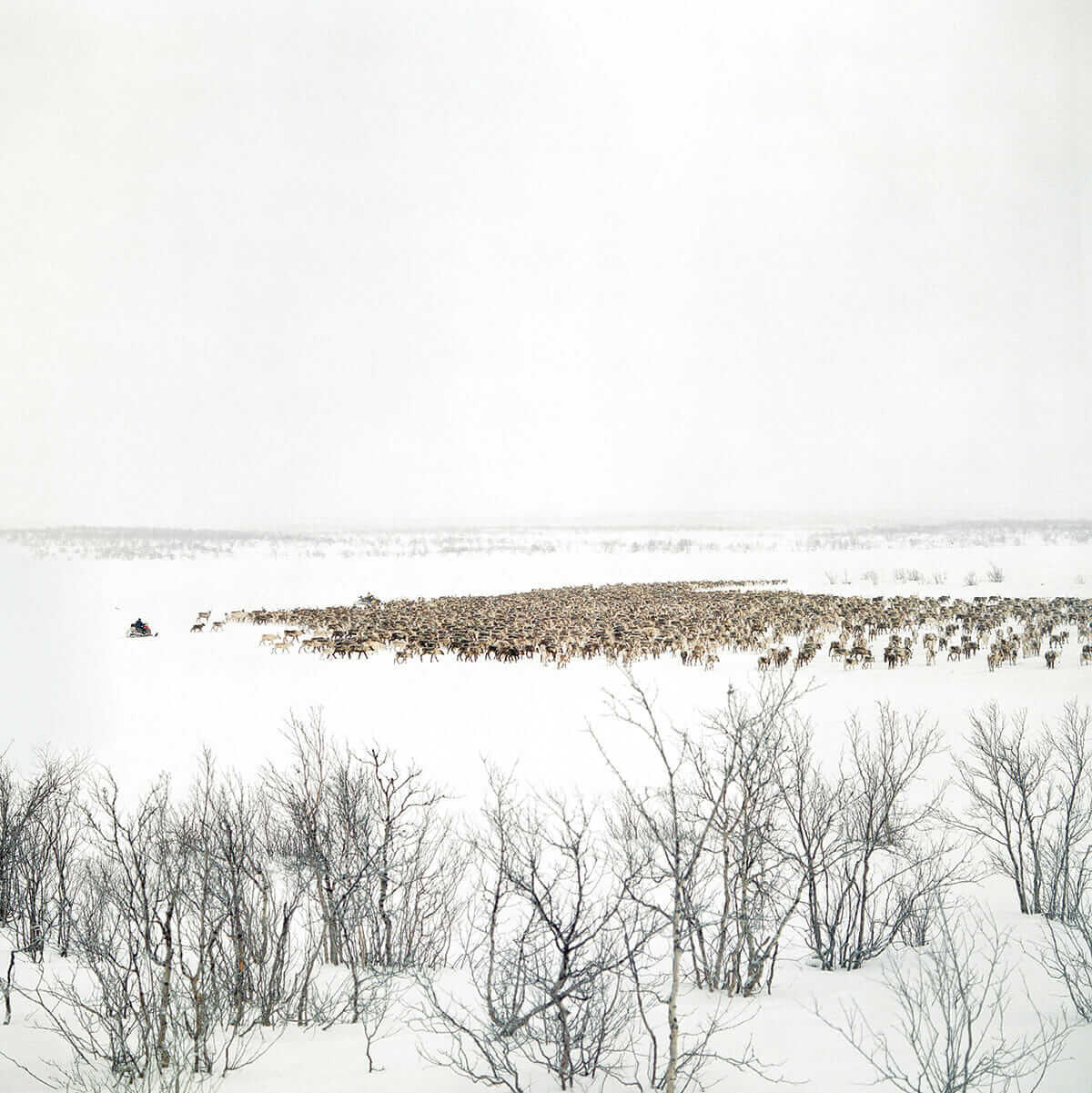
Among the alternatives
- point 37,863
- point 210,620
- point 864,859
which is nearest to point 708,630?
point 864,859

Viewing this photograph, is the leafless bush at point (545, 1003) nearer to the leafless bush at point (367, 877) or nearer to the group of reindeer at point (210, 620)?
the leafless bush at point (367, 877)

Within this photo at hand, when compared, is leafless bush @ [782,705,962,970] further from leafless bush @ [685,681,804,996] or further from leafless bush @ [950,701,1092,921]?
leafless bush @ [950,701,1092,921]

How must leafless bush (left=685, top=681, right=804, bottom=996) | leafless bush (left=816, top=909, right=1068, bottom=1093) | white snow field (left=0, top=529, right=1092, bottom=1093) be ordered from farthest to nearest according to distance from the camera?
white snow field (left=0, top=529, right=1092, bottom=1093) → leafless bush (left=685, top=681, right=804, bottom=996) → leafless bush (left=816, top=909, right=1068, bottom=1093)

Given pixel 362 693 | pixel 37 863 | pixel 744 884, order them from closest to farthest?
pixel 744 884, pixel 37 863, pixel 362 693

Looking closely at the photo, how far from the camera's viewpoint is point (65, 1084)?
6945mm

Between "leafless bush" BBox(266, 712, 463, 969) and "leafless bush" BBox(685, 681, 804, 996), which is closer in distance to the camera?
"leafless bush" BBox(685, 681, 804, 996)

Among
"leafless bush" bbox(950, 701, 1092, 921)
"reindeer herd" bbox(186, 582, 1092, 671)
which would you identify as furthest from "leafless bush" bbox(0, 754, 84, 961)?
"leafless bush" bbox(950, 701, 1092, 921)

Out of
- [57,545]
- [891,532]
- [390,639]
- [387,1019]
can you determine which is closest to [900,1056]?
[387,1019]

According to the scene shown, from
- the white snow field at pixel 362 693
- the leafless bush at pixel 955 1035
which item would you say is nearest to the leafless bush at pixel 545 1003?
the white snow field at pixel 362 693

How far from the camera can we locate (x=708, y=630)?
59.8 feet

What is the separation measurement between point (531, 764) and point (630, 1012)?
6.98 metres

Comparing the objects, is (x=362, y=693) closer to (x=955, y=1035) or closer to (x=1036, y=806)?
(x=955, y=1035)

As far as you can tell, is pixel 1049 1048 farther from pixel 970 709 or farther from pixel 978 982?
pixel 970 709

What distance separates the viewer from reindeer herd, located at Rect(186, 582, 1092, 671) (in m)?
15.6
